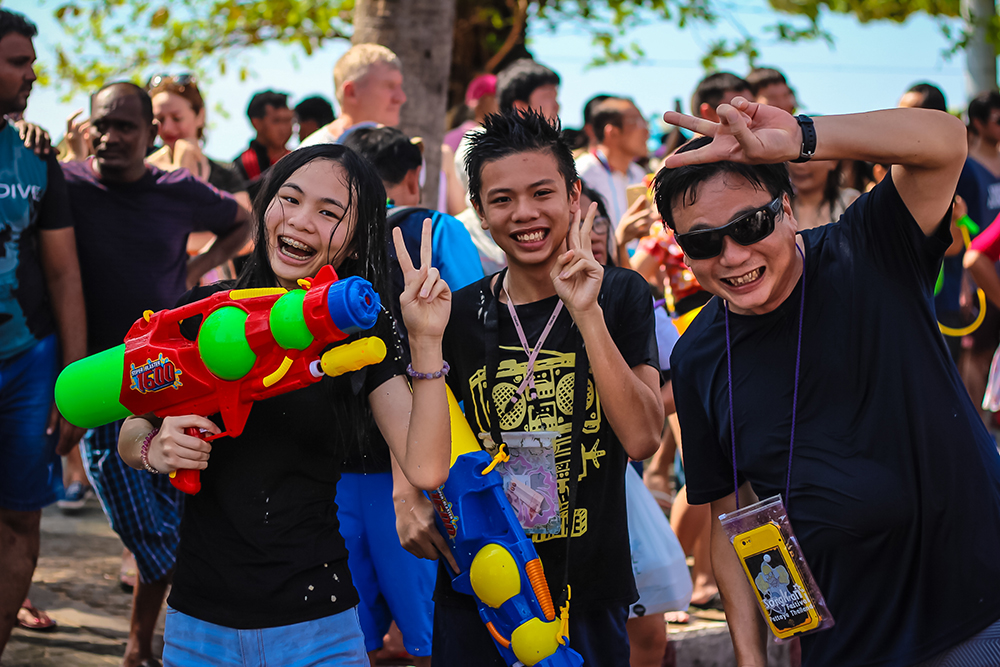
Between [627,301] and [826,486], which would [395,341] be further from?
[826,486]

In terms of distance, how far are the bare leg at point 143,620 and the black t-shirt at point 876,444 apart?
2.68 meters

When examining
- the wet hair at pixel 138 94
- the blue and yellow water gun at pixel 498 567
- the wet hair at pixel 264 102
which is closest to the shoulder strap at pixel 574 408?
the blue and yellow water gun at pixel 498 567

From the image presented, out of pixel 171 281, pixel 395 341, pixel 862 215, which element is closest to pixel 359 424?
pixel 395 341

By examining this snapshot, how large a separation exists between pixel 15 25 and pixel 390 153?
1.62 metres

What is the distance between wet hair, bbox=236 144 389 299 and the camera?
8.34ft

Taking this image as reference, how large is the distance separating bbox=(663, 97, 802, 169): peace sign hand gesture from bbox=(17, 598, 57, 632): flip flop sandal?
3.66m

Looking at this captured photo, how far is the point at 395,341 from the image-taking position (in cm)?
252

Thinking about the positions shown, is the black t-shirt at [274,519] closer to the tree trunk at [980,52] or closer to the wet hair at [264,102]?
the wet hair at [264,102]

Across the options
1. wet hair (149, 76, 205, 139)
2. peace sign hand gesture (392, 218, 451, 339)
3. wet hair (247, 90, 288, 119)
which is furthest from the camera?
wet hair (247, 90, 288, 119)

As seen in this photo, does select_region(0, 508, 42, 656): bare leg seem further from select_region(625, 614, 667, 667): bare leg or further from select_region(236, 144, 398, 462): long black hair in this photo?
select_region(625, 614, 667, 667): bare leg

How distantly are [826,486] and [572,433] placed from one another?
770 millimetres

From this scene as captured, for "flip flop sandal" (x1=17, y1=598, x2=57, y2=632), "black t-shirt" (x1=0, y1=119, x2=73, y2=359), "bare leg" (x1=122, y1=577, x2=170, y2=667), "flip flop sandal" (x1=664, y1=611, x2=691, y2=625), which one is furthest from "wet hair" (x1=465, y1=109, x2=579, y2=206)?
"flip flop sandal" (x1=17, y1=598, x2=57, y2=632)

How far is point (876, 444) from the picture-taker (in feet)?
6.86

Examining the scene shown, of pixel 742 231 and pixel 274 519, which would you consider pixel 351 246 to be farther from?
pixel 742 231
